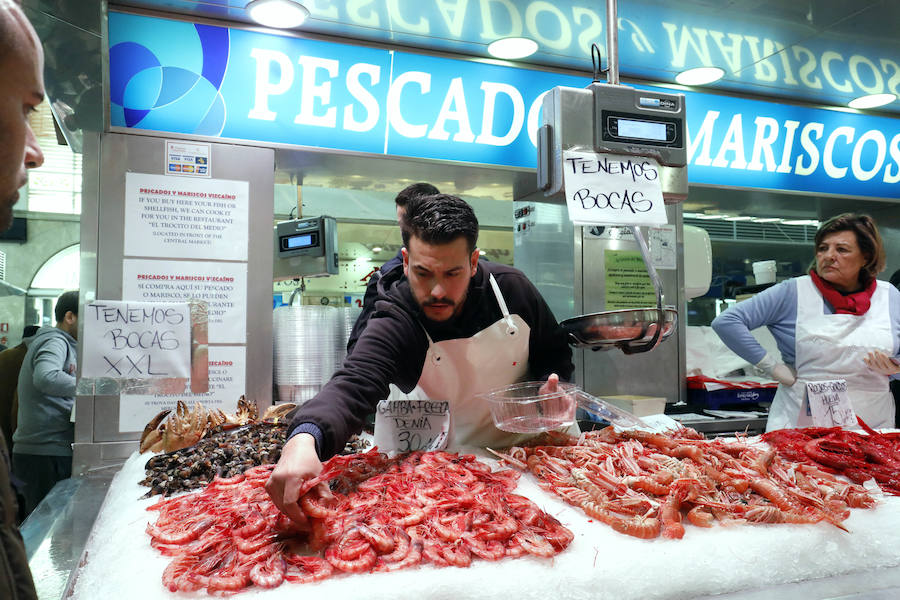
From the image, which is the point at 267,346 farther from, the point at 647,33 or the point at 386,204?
the point at 386,204

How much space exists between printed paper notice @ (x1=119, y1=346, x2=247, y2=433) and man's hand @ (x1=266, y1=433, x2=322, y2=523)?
73.9 inches

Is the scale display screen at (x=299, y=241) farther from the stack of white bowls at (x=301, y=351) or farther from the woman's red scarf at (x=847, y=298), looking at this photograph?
the woman's red scarf at (x=847, y=298)

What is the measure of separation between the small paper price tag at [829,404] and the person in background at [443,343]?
1.15 metres

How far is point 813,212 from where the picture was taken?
5.39 m

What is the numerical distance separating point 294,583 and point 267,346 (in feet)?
7.43

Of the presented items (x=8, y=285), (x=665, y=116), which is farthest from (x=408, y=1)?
(x=8, y=285)

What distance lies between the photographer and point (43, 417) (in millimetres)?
4355

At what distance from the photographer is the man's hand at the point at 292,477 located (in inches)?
51.5

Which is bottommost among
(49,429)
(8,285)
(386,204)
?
(49,429)

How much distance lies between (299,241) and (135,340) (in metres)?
1.53

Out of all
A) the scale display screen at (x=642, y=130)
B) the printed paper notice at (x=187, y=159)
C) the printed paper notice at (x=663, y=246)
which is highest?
the printed paper notice at (x=187, y=159)

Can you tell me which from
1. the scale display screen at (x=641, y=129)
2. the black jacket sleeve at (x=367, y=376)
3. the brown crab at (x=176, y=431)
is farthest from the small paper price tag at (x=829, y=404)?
the brown crab at (x=176, y=431)

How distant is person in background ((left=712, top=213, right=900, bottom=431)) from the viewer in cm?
327

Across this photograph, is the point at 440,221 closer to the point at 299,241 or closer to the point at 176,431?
the point at 176,431
